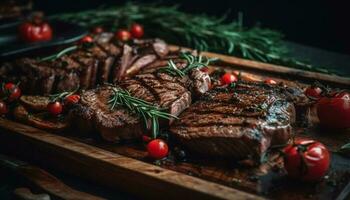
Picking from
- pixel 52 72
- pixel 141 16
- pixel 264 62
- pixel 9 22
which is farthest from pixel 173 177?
pixel 9 22

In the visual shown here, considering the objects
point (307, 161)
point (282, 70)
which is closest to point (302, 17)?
point (282, 70)

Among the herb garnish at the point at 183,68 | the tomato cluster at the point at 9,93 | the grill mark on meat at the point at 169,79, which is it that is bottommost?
the tomato cluster at the point at 9,93

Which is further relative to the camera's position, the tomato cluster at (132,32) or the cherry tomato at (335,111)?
the tomato cluster at (132,32)

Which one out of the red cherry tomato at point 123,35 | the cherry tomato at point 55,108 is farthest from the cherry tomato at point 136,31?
→ the cherry tomato at point 55,108

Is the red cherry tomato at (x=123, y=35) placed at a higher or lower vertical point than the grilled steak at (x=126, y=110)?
higher

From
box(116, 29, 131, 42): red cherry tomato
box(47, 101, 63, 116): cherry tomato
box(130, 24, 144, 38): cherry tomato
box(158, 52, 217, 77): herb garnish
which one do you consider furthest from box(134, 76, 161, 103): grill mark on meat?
box(130, 24, 144, 38): cherry tomato

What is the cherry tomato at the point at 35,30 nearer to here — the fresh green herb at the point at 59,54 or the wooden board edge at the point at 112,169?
the fresh green herb at the point at 59,54
